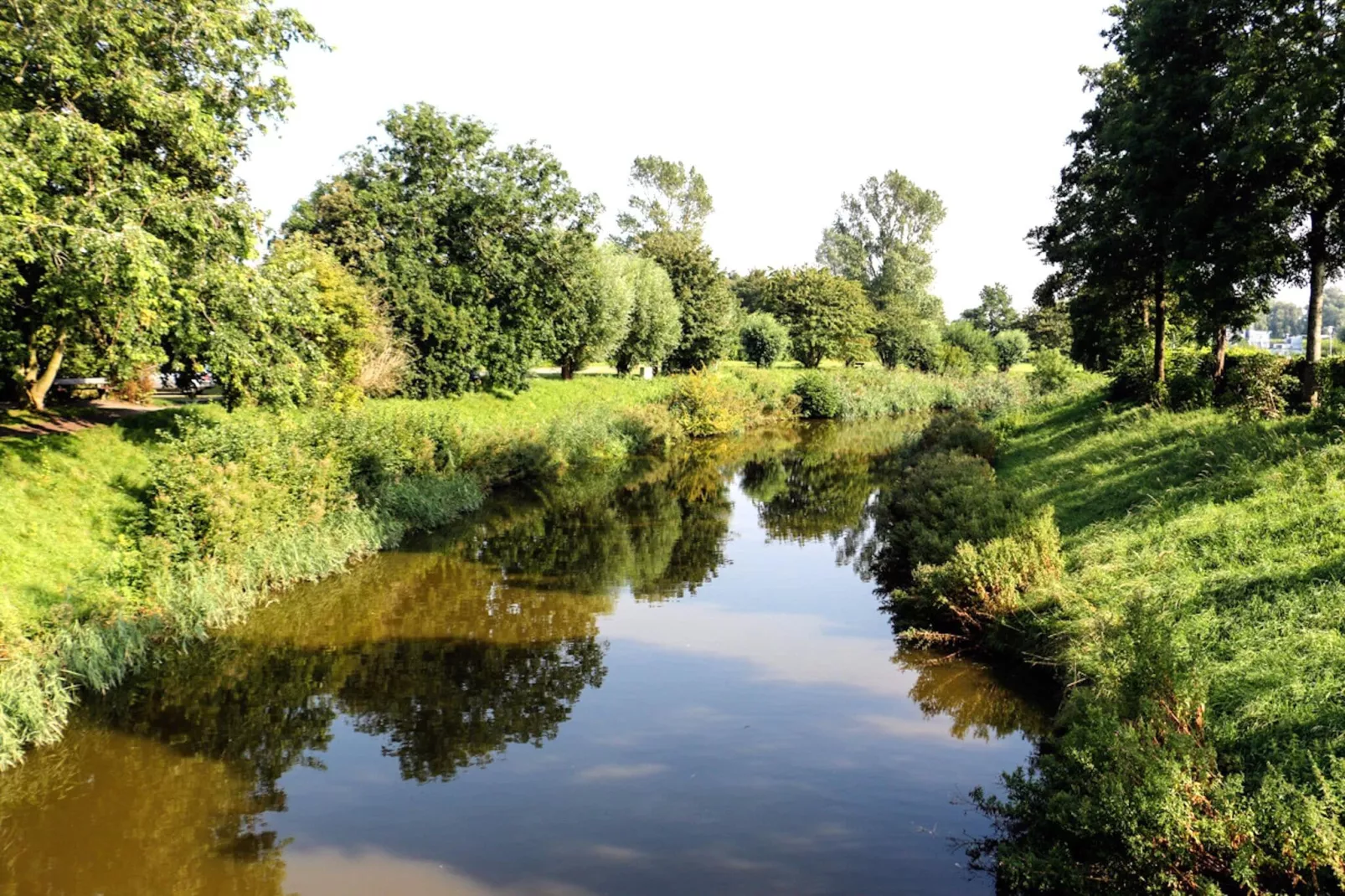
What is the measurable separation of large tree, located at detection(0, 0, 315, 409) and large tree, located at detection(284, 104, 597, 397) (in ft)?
40.9

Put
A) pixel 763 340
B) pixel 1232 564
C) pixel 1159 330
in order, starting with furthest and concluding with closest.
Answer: pixel 763 340 → pixel 1159 330 → pixel 1232 564

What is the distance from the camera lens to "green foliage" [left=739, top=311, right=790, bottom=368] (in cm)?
5788

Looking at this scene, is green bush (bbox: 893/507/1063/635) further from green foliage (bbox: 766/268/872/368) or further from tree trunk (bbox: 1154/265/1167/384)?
green foliage (bbox: 766/268/872/368)

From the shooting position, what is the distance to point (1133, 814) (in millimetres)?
6219

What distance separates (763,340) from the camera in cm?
5791

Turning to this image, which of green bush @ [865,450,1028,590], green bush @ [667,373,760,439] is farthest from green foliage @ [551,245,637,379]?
green bush @ [865,450,1028,590]

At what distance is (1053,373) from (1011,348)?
35.9 meters

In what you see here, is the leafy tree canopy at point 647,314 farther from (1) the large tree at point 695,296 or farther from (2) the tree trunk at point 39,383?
(2) the tree trunk at point 39,383

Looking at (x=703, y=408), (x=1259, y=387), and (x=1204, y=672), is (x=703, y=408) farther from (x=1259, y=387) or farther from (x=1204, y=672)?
(x=1204, y=672)

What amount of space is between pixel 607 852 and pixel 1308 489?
425 inches

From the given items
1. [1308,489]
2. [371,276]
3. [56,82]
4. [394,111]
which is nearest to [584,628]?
[1308,489]

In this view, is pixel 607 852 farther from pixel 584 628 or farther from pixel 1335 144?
pixel 1335 144

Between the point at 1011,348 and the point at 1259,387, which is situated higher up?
the point at 1011,348

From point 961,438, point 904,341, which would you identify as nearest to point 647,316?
point 961,438
